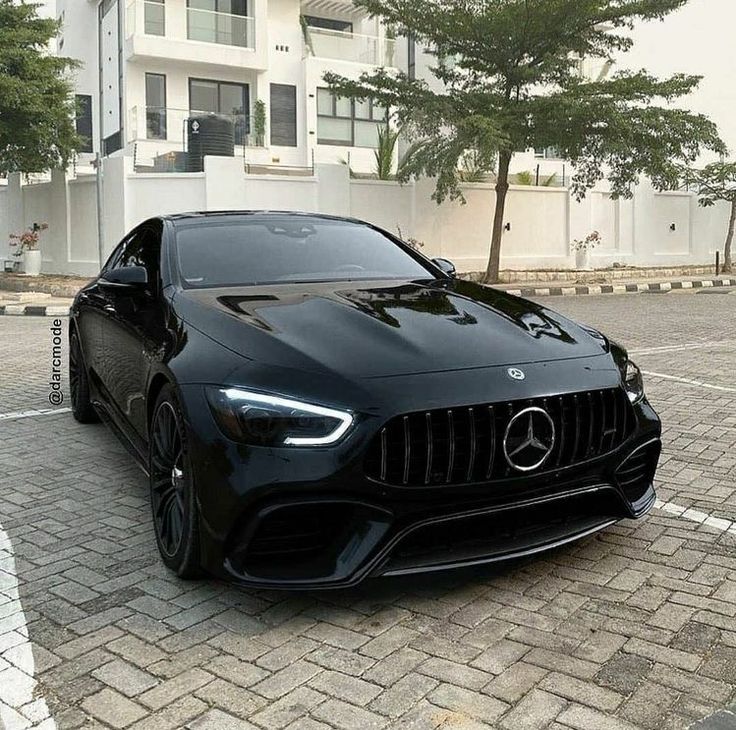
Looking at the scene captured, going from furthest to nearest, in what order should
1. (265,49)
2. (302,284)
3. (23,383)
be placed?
(265,49) < (23,383) < (302,284)

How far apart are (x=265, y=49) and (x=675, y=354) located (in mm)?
22425

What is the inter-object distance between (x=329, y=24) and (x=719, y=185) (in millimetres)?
14964

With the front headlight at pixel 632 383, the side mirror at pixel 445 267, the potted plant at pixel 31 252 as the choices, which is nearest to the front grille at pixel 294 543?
the front headlight at pixel 632 383

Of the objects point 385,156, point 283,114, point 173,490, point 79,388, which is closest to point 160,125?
point 283,114

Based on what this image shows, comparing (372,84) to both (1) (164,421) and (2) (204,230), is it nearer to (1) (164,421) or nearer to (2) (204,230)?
(2) (204,230)

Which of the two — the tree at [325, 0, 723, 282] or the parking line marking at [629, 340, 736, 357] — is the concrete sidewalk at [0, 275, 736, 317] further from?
the parking line marking at [629, 340, 736, 357]

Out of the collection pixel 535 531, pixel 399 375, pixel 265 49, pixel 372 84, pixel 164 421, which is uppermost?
pixel 265 49

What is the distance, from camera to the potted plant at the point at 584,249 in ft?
79.0

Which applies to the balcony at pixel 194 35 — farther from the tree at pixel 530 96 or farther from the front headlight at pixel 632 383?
the front headlight at pixel 632 383

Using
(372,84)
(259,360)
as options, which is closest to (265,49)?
(372,84)

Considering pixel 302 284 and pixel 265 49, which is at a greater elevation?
pixel 265 49

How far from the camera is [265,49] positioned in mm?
28547

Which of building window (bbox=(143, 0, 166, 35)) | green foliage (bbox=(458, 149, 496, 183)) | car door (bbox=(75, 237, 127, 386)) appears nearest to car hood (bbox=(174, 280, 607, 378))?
car door (bbox=(75, 237, 127, 386))

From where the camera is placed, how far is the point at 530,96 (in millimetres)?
20062
